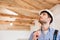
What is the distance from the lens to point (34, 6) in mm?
3973

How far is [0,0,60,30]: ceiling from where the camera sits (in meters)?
3.76

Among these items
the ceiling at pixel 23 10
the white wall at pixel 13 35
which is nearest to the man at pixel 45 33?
the ceiling at pixel 23 10

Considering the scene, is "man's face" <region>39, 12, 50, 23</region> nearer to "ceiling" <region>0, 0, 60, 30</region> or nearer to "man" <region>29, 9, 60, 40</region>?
"man" <region>29, 9, 60, 40</region>

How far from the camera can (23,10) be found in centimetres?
408

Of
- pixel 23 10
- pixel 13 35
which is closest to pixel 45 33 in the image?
pixel 23 10

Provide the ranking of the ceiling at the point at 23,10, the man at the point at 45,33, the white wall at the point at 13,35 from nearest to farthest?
the man at the point at 45,33 < the ceiling at the point at 23,10 < the white wall at the point at 13,35

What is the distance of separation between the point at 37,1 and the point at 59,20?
2.54 feet

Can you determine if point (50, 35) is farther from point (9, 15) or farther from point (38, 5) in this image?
point (9, 15)

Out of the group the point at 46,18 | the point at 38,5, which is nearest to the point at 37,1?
the point at 38,5

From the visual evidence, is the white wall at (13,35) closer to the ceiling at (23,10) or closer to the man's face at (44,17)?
the ceiling at (23,10)

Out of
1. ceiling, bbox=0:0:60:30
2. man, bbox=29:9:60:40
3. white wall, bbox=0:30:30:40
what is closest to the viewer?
man, bbox=29:9:60:40

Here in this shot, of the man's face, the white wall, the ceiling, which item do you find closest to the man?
the man's face

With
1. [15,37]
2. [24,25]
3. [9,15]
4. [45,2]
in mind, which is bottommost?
[15,37]

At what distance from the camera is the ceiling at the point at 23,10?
3.76 metres
